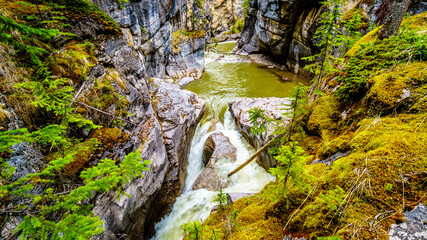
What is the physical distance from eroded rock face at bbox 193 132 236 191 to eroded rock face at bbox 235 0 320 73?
16586mm

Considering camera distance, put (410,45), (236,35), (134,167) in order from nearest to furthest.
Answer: (134,167) → (410,45) → (236,35)

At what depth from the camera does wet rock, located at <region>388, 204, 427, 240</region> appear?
151cm

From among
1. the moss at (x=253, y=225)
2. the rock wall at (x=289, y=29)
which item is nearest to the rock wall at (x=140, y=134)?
the moss at (x=253, y=225)

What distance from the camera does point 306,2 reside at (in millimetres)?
18984

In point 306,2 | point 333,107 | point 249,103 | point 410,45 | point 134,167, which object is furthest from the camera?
A: point 306,2

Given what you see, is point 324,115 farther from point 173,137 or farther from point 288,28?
point 288,28

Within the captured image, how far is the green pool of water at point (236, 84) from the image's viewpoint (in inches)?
609

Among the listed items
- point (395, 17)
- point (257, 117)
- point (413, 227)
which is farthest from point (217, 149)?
point (413, 227)

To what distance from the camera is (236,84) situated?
1914 centimetres

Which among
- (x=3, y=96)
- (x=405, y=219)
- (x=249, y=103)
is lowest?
(x=249, y=103)

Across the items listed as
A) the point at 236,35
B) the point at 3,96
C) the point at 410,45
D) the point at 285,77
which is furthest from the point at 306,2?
the point at 236,35

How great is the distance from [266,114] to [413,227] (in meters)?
8.17

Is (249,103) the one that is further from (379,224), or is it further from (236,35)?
(236,35)

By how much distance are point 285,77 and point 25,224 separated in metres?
21.9
